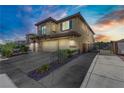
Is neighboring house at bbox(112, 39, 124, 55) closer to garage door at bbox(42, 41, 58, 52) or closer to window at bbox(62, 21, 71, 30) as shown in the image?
window at bbox(62, 21, 71, 30)

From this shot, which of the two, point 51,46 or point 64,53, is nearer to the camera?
point 64,53

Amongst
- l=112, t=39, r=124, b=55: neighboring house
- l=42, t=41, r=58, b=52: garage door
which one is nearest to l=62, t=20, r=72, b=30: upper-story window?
l=42, t=41, r=58, b=52: garage door

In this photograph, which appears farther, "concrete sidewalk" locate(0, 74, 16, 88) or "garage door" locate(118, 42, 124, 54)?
"garage door" locate(118, 42, 124, 54)

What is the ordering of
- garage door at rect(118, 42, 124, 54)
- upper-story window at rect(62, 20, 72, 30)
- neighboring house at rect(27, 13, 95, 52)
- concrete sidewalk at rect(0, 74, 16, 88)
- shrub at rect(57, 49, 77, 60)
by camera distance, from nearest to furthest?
concrete sidewalk at rect(0, 74, 16, 88), shrub at rect(57, 49, 77, 60), neighboring house at rect(27, 13, 95, 52), upper-story window at rect(62, 20, 72, 30), garage door at rect(118, 42, 124, 54)

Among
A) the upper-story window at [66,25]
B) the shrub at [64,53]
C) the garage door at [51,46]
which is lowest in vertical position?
the shrub at [64,53]

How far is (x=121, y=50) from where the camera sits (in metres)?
7.11

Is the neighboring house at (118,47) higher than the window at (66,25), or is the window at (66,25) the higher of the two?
the window at (66,25)

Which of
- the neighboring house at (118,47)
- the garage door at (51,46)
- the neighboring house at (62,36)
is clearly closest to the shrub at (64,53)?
the neighboring house at (62,36)

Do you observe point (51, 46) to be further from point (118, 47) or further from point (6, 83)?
point (118, 47)

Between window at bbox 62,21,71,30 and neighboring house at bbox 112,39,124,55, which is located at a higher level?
window at bbox 62,21,71,30

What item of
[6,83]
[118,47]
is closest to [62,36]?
[6,83]

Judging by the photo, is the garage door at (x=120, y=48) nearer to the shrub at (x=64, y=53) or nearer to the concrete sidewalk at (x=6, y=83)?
the shrub at (x=64, y=53)
